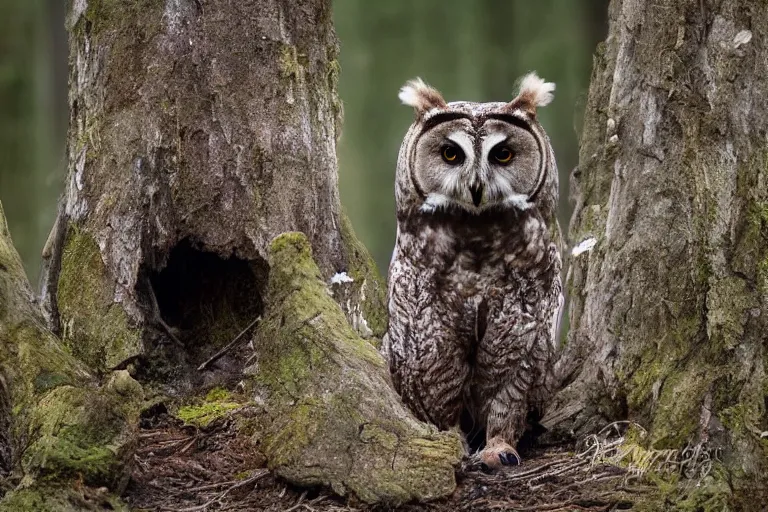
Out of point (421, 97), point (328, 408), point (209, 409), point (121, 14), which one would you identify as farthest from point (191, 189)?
point (328, 408)

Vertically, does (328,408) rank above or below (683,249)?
below

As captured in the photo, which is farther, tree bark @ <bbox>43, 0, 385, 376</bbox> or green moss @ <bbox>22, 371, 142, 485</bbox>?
tree bark @ <bbox>43, 0, 385, 376</bbox>

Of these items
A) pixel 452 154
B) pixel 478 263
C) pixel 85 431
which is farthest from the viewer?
pixel 478 263

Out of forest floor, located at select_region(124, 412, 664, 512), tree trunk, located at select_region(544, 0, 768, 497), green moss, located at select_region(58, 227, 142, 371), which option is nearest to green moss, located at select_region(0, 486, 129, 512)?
forest floor, located at select_region(124, 412, 664, 512)

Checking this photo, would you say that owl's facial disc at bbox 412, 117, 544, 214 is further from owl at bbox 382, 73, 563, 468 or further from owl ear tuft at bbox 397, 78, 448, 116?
owl ear tuft at bbox 397, 78, 448, 116

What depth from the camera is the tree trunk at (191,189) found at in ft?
13.7

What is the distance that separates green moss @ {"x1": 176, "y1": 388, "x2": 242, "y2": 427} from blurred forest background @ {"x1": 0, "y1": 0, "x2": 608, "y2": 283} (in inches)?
55.5

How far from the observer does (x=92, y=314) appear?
13.5 feet

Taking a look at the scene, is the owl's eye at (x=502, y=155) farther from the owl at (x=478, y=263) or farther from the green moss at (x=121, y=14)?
the green moss at (x=121, y=14)

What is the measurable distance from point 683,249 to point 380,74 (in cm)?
1277

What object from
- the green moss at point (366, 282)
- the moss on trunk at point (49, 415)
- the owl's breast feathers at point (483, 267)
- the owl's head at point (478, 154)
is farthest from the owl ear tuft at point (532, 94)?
the moss on trunk at point (49, 415)

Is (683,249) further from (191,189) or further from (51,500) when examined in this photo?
(51,500)

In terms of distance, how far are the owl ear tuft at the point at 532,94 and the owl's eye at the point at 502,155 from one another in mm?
181

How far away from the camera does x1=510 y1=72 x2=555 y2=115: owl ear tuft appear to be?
152 inches
